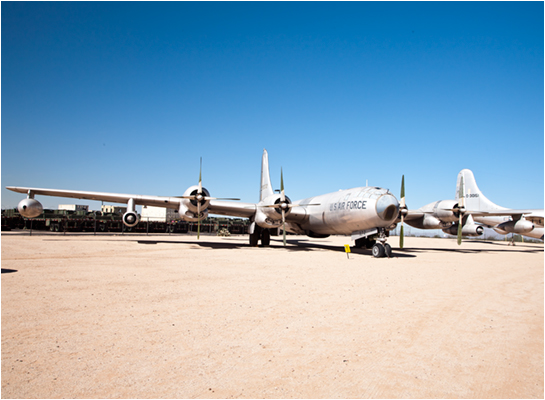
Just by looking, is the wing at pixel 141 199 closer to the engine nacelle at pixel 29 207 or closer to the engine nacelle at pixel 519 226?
the engine nacelle at pixel 29 207

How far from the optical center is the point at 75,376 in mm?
3691

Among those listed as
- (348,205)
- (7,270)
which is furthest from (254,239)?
(7,270)

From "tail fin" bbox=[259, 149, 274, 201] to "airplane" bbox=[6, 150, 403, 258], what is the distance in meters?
3.45

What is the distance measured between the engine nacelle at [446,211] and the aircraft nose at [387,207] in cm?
968

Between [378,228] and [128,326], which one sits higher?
[378,228]

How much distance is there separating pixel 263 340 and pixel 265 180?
83.9 ft

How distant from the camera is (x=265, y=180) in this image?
30250 mm

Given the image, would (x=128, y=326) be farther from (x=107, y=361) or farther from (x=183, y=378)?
(x=183, y=378)

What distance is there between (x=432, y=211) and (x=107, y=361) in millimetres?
27503

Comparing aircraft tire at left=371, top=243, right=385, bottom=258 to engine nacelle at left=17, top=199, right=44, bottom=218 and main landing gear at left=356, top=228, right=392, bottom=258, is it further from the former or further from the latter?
engine nacelle at left=17, top=199, right=44, bottom=218

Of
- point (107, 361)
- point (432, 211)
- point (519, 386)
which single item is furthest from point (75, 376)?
point (432, 211)

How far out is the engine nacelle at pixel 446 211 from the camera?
26.1 meters

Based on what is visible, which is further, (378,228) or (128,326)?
(378,228)

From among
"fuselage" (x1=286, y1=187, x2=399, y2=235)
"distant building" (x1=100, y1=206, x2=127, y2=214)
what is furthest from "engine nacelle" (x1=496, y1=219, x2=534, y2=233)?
"distant building" (x1=100, y1=206, x2=127, y2=214)
